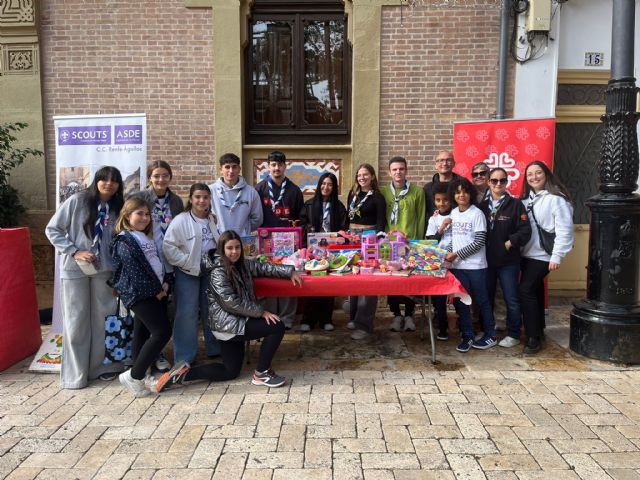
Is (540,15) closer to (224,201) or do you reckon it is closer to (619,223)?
(619,223)

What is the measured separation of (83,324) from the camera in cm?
438

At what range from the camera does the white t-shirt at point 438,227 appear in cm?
517

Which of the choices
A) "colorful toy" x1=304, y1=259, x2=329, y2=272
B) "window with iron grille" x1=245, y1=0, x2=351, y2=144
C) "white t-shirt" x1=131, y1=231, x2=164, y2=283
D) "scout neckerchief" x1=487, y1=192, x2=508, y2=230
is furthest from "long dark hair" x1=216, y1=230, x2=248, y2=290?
"window with iron grille" x1=245, y1=0, x2=351, y2=144

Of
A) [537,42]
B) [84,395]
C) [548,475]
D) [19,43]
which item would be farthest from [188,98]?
[548,475]

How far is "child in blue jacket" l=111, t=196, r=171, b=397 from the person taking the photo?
402 centimetres

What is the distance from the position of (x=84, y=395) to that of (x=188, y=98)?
14.0ft

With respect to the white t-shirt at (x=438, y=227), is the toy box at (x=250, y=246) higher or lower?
lower

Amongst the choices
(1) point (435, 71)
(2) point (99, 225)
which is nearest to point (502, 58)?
(1) point (435, 71)

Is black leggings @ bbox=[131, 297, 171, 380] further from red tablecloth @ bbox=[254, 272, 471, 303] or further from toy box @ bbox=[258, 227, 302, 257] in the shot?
toy box @ bbox=[258, 227, 302, 257]

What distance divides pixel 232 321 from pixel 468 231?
243 centimetres

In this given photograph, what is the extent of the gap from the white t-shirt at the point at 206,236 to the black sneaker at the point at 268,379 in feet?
3.83

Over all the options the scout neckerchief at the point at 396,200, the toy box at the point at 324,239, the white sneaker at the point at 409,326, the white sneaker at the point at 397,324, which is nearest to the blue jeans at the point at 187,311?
the toy box at the point at 324,239

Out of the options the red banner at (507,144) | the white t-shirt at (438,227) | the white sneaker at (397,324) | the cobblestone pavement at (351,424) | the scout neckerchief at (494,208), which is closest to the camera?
the cobblestone pavement at (351,424)

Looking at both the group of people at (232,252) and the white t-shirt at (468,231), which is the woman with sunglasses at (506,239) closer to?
the group of people at (232,252)
